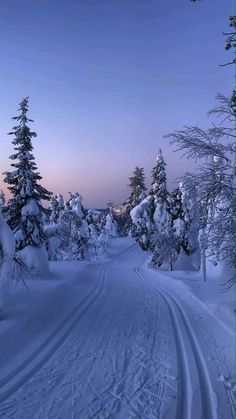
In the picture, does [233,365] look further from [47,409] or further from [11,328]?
[11,328]

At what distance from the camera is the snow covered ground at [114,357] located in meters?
7.50

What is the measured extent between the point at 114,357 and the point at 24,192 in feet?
54.7

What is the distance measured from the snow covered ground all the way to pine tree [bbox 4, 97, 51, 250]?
669 cm

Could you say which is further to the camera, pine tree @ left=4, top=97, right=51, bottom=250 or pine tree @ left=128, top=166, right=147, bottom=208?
pine tree @ left=128, top=166, right=147, bottom=208

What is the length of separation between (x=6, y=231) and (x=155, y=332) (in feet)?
20.0

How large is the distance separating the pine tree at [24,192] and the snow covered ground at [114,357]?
6.69 meters

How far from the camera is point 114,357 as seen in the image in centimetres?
1033

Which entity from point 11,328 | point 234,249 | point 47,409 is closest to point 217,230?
point 234,249

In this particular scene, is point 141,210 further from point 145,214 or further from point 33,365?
point 33,365

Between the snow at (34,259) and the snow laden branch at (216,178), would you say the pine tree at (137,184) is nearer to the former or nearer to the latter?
the snow at (34,259)

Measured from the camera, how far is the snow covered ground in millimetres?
7500

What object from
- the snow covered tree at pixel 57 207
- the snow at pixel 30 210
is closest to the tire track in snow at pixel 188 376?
the snow at pixel 30 210

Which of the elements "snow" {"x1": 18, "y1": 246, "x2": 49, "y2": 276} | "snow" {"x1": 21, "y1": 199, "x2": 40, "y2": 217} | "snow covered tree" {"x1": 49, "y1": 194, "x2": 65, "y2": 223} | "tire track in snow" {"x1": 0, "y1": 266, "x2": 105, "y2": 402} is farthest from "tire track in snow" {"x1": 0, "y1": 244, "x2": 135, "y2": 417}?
"snow covered tree" {"x1": 49, "y1": 194, "x2": 65, "y2": 223}

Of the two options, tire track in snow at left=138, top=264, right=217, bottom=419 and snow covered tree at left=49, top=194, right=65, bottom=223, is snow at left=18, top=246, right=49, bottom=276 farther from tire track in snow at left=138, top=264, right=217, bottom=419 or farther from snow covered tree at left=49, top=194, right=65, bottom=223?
snow covered tree at left=49, top=194, right=65, bottom=223
